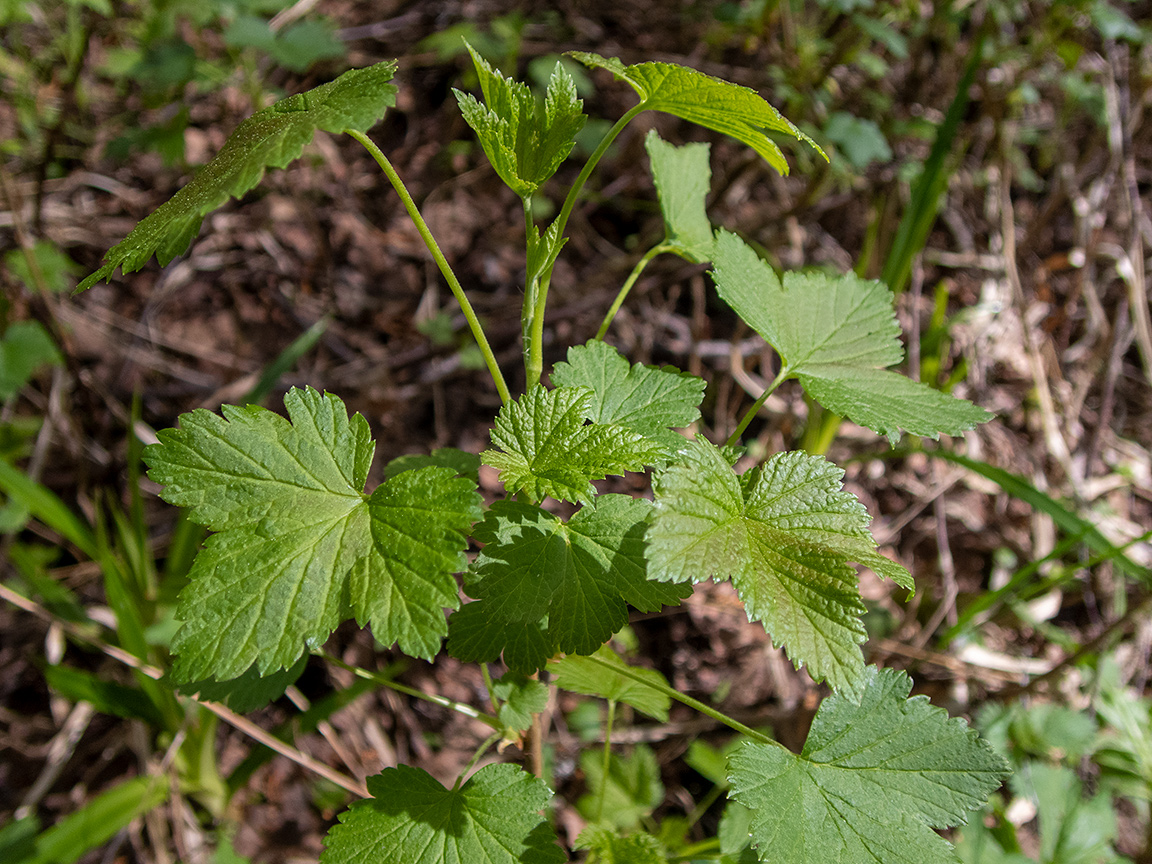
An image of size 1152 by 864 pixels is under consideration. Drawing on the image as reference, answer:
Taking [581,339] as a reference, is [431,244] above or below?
above

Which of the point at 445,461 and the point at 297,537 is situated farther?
the point at 445,461

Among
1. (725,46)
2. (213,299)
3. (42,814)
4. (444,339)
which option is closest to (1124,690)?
(444,339)

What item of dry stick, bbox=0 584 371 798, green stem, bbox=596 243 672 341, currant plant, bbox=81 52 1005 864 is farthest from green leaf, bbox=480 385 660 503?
dry stick, bbox=0 584 371 798

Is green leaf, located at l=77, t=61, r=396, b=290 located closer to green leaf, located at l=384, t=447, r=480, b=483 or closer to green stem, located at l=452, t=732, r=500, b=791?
green leaf, located at l=384, t=447, r=480, b=483

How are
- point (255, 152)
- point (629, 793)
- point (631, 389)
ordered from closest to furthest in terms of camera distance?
point (255, 152), point (631, 389), point (629, 793)

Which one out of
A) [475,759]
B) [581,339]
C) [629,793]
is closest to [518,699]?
[475,759]

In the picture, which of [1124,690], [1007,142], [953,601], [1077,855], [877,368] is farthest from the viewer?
[1007,142]

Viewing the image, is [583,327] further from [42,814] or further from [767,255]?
[42,814]

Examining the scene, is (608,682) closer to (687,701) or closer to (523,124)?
(687,701)

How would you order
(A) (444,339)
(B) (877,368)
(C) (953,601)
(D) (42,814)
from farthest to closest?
(A) (444,339)
(C) (953,601)
(D) (42,814)
(B) (877,368)
